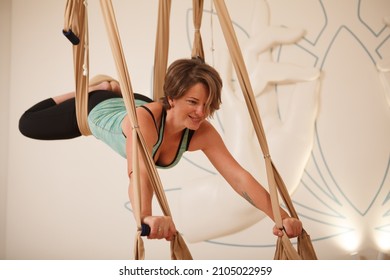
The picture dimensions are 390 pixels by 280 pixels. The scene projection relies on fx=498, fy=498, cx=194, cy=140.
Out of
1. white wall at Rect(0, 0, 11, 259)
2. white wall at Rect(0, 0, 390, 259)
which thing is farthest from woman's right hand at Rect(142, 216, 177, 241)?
white wall at Rect(0, 0, 11, 259)

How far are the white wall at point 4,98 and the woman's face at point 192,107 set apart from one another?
4.14 ft

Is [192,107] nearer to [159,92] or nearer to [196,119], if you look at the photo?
[196,119]

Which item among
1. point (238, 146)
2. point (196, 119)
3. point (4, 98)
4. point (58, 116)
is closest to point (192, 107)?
point (196, 119)

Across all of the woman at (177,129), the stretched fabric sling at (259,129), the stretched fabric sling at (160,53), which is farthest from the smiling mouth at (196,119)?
the stretched fabric sling at (160,53)

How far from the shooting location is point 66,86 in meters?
2.63

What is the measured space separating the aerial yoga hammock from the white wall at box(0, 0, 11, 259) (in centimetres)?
77

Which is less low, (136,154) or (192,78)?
(192,78)

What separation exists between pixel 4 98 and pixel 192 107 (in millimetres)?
1355

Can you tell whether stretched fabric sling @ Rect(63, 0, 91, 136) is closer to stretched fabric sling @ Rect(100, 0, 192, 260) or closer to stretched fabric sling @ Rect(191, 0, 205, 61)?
stretched fabric sling @ Rect(100, 0, 192, 260)

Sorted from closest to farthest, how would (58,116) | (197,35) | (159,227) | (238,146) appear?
(159,227)
(197,35)
(58,116)
(238,146)

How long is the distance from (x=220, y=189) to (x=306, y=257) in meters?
0.89

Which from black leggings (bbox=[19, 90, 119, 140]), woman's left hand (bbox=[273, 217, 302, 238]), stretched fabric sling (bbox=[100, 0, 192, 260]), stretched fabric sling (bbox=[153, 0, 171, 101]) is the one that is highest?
stretched fabric sling (bbox=[153, 0, 171, 101])

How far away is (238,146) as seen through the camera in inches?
101

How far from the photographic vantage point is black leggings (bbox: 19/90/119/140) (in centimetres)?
206
